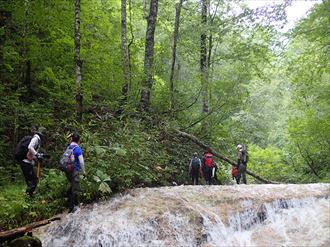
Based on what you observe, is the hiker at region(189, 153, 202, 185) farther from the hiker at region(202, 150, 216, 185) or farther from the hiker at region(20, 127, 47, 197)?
the hiker at region(20, 127, 47, 197)

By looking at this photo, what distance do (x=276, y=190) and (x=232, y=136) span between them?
6.37m

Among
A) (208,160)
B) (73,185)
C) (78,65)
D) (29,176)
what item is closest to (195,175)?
(208,160)

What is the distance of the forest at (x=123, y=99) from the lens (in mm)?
10836

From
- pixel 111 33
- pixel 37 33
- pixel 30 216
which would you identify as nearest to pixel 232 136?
pixel 111 33

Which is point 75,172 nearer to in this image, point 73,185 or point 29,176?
point 73,185

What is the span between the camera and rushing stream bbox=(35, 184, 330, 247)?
7.92 meters

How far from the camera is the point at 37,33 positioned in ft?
45.4

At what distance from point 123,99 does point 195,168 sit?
412 cm

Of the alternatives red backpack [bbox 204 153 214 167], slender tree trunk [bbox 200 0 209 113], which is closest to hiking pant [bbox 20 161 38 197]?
red backpack [bbox 204 153 214 167]

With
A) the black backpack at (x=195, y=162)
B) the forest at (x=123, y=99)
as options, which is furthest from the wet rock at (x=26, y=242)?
the black backpack at (x=195, y=162)

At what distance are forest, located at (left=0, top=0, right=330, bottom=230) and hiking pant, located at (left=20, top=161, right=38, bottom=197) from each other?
26 cm

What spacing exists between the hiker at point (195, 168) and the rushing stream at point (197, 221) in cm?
318

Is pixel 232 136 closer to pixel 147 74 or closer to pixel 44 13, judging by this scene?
pixel 147 74

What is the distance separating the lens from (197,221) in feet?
28.0
